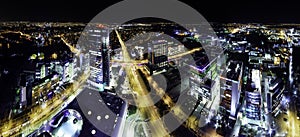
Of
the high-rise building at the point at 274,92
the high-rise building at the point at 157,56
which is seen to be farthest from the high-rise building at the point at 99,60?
the high-rise building at the point at 274,92

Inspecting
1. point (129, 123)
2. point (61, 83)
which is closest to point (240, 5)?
point (129, 123)

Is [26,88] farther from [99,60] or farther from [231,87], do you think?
[231,87]

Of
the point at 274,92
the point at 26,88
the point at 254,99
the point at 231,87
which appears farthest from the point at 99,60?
the point at 274,92

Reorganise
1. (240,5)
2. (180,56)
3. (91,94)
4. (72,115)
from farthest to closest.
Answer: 1. (180,56)
2. (91,94)
3. (72,115)
4. (240,5)

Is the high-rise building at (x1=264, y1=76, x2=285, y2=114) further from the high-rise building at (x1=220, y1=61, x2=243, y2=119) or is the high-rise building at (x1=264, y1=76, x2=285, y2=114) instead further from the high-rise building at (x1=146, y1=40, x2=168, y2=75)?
the high-rise building at (x1=146, y1=40, x2=168, y2=75)

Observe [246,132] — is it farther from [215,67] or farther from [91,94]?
[91,94]

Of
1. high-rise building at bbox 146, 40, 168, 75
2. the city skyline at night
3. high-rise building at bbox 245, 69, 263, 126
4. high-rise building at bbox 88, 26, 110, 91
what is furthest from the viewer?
high-rise building at bbox 88, 26, 110, 91

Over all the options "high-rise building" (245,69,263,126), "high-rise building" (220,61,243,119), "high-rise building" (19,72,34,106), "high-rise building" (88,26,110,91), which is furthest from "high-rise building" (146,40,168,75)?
"high-rise building" (19,72,34,106)

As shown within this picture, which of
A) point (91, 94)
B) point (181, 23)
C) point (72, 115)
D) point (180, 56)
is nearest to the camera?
point (72, 115)
